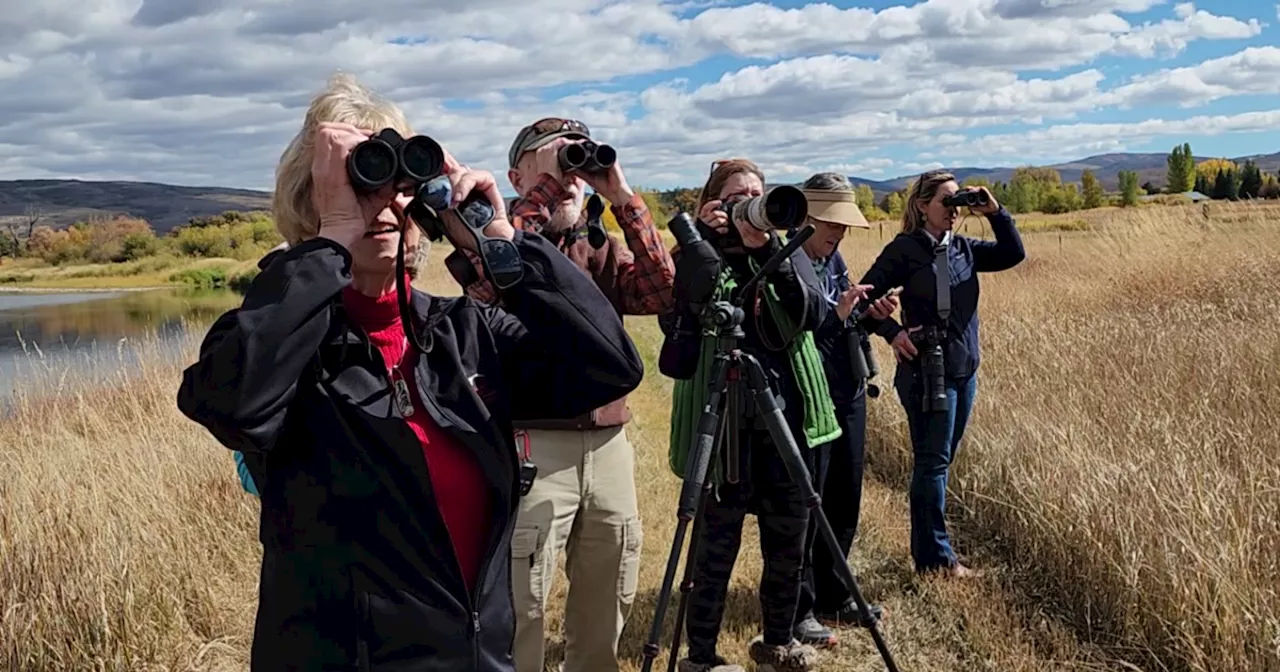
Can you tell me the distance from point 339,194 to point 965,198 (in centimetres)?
300

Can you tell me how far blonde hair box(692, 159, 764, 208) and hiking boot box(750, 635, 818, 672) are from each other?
4.69 ft

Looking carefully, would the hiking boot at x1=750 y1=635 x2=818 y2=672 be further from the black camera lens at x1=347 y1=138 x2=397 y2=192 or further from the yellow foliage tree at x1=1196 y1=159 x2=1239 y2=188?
the yellow foliage tree at x1=1196 y1=159 x2=1239 y2=188

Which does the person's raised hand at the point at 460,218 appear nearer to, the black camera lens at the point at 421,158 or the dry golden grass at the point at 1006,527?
the black camera lens at the point at 421,158

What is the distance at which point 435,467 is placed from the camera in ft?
4.84

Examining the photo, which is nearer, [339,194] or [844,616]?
[339,194]

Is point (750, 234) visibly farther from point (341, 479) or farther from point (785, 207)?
point (341, 479)

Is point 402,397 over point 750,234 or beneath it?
beneath

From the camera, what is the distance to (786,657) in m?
3.17

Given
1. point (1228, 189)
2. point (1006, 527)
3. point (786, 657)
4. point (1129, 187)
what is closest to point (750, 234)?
point (786, 657)

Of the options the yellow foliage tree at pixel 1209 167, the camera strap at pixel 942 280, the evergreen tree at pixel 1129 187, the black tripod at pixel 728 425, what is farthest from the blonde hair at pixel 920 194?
the yellow foliage tree at pixel 1209 167

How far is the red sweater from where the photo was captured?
1.48 m

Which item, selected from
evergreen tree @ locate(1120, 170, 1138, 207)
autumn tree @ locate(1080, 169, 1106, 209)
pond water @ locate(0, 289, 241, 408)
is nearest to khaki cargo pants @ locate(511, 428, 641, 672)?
pond water @ locate(0, 289, 241, 408)

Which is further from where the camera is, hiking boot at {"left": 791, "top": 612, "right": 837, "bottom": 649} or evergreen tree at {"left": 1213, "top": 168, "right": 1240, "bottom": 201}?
evergreen tree at {"left": 1213, "top": 168, "right": 1240, "bottom": 201}

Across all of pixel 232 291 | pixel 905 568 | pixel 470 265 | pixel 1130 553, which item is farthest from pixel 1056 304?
pixel 232 291
